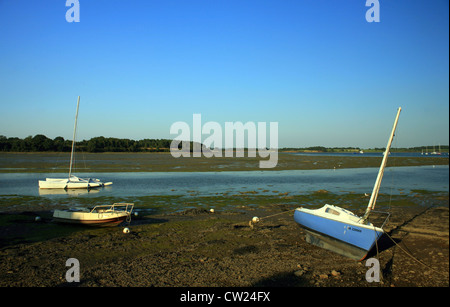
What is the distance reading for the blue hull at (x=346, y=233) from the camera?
11.2m

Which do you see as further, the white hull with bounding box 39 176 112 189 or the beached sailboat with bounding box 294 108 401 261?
the white hull with bounding box 39 176 112 189

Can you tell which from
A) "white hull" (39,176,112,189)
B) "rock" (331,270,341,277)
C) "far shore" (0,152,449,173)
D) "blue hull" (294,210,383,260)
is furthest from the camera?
"far shore" (0,152,449,173)

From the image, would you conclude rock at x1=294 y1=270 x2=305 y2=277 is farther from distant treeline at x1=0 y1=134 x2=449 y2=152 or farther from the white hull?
distant treeline at x1=0 y1=134 x2=449 y2=152

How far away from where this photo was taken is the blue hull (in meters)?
11.2

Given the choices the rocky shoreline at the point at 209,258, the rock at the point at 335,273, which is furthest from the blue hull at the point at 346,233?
the rock at the point at 335,273

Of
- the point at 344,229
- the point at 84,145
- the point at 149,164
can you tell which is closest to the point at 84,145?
the point at 84,145

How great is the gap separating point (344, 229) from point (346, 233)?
6.8 inches

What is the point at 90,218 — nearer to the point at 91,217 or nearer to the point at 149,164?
the point at 91,217

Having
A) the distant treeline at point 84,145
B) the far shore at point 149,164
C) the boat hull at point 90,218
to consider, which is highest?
the distant treeline at point 84,145

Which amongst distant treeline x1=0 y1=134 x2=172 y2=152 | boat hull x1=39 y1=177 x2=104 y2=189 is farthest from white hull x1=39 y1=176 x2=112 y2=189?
distant treeline x1=0 y1=134 x2=172 y2=152

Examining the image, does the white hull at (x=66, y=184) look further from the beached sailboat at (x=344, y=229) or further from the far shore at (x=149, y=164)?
the beached sailboat at (x=344, y=229)
